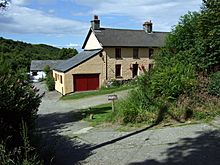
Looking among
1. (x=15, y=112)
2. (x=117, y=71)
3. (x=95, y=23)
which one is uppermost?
(x=95, y=23)

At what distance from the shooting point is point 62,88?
121 ft

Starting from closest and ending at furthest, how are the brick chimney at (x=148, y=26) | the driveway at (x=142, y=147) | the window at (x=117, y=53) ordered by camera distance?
the driveway at (x=142, y=147)
the window at (x=117, y=53)
the brick chimney at (x=148, y=26)

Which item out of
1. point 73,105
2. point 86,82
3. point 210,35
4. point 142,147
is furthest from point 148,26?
point 142,147

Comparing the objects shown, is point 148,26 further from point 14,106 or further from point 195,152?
point 14,106

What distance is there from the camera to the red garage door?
3659cm

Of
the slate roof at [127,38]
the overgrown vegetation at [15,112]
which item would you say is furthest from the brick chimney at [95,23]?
the overgrown vegetation at [15,112]

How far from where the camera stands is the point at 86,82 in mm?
37125

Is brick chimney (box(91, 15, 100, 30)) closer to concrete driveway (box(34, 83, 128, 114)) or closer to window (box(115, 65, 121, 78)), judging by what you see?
window (box(115, 65, 121, 78))

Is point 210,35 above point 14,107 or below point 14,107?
above

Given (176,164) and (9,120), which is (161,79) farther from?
(9,120)

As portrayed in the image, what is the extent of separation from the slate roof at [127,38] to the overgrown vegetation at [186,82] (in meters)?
19.3

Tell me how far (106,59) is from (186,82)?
923 inches

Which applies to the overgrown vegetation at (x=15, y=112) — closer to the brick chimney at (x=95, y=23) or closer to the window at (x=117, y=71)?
the window at (x=117, y=71)

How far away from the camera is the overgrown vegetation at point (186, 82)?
1389 centimetres
